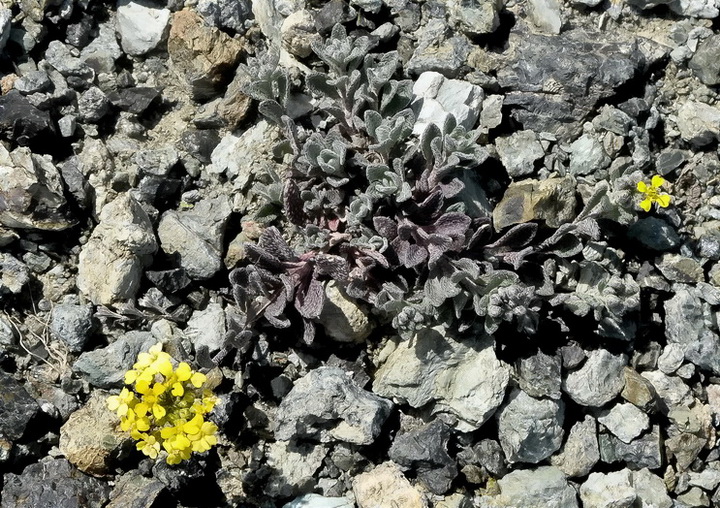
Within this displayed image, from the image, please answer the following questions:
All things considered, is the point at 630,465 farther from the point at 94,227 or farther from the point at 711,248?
the point at 94,227

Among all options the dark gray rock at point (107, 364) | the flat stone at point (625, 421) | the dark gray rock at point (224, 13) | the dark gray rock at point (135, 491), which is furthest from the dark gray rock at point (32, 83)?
the flat stone at point (625, 421)

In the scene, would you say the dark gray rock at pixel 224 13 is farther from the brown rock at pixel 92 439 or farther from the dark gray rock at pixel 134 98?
the brown rock at pixel 92 439

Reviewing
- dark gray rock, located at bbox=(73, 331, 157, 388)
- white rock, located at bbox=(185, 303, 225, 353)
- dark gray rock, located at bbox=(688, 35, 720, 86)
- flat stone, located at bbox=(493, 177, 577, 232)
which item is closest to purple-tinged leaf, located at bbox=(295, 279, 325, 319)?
white rock, located at bbox=(185, 303, 225, 353)

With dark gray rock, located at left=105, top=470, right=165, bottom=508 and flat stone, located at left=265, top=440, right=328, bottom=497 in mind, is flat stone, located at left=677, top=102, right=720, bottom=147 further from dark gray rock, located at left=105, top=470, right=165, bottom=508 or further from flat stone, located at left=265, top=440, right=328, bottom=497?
dark gray rock, located at left=105, top=470, right=165, bottom=508

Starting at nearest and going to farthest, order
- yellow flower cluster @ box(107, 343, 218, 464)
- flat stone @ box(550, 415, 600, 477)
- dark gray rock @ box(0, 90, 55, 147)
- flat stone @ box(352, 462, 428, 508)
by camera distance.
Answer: yellow flower cluster @ box(107, 343, 218, 464)
flat stone @ box(352, 462, 428, 508)
flat stone @ box(550, 415, 600, 477)
dark gray rock @ box(0, 90, 55, 147)

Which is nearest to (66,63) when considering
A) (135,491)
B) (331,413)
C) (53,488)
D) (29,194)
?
(29,194)

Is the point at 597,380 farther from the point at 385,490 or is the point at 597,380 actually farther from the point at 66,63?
the point at 66,63

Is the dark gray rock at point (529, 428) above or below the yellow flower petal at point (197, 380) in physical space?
below
